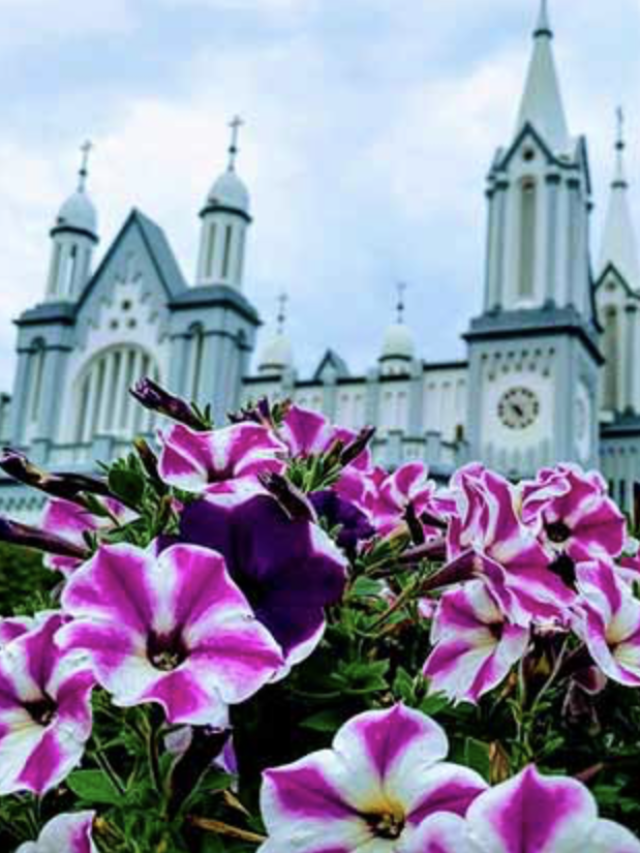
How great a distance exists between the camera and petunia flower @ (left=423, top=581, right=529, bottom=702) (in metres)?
0.89

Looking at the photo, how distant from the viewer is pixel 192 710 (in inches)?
28.8

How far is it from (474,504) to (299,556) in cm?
19

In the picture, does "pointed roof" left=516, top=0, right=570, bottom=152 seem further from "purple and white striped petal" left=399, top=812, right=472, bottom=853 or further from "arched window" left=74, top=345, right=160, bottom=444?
"purple and white striped petal" left=399, top=812, right=472, bottom=853

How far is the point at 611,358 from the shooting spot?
24375mm

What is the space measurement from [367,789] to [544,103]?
23.2m

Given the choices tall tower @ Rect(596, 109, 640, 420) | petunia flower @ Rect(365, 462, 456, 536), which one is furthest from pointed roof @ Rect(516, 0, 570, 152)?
petunia flower @ Rect(365, 462, 456, 536)

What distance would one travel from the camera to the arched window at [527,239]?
21.1 meters

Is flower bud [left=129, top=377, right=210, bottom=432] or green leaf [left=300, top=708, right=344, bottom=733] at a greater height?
flower bud [left=129, top=377, right=210, bottom=432]

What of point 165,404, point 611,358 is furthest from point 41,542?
point 611,358

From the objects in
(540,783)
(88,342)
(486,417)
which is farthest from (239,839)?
(88,342)

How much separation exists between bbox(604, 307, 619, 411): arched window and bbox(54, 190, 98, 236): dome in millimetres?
11244

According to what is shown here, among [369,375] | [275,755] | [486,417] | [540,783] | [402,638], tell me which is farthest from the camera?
[369,375]

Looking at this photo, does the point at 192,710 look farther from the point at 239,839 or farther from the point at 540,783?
the point at 540,783

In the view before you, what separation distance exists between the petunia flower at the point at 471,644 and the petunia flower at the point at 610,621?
5cm
